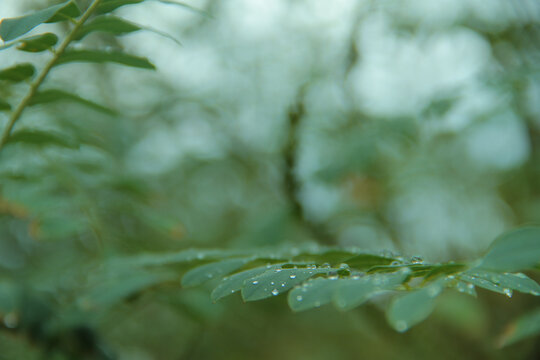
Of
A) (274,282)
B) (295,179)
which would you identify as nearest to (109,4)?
(274,282)

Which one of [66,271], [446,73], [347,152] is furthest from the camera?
[446,73]

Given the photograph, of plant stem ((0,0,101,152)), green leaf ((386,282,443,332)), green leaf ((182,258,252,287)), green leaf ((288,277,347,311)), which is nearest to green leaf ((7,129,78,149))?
plant stem ((0,0,101,152))

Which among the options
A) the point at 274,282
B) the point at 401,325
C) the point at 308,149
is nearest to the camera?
the point at 401,325

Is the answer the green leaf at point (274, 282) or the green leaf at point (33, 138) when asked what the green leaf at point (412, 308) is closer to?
the green leaf at point (274, 282)

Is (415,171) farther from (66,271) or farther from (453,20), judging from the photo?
(66,271)

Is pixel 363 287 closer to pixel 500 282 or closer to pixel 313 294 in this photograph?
pixel 313 294

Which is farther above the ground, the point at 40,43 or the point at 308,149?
the point at 40,43

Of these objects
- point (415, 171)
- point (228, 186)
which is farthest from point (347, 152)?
point (228, 186)
